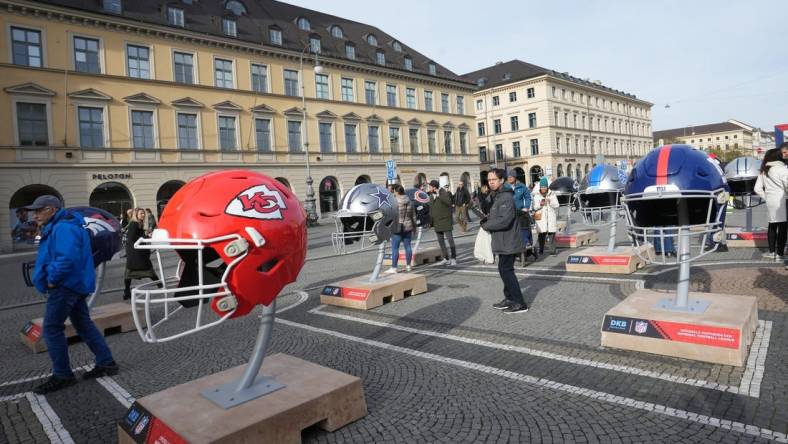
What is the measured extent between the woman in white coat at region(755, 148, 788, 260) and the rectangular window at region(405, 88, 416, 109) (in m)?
40.3

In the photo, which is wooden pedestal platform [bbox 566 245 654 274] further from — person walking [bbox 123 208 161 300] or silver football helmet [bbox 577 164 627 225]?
person walking [bbox 123 208 161 300]

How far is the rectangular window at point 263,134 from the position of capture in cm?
3694

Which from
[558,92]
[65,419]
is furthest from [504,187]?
[558,92]

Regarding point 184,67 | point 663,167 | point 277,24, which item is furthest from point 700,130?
point 663,167

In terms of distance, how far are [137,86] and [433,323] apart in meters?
31.2

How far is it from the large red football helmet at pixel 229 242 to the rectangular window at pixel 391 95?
43665 mm

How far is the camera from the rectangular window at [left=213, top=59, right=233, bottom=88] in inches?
1387

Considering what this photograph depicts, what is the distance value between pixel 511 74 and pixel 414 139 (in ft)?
112

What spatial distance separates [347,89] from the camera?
140ft

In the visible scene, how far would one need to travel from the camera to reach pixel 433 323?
7.04 metres

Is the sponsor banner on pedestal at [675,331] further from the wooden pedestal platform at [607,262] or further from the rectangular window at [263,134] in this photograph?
the rectangular window at [263,134]

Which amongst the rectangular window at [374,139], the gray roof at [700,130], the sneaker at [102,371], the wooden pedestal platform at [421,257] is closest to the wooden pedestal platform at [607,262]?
the wooden pedestal platform at [421,257]

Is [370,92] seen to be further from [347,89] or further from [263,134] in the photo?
[263,134]

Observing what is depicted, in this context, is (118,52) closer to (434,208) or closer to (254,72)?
(254,72)
